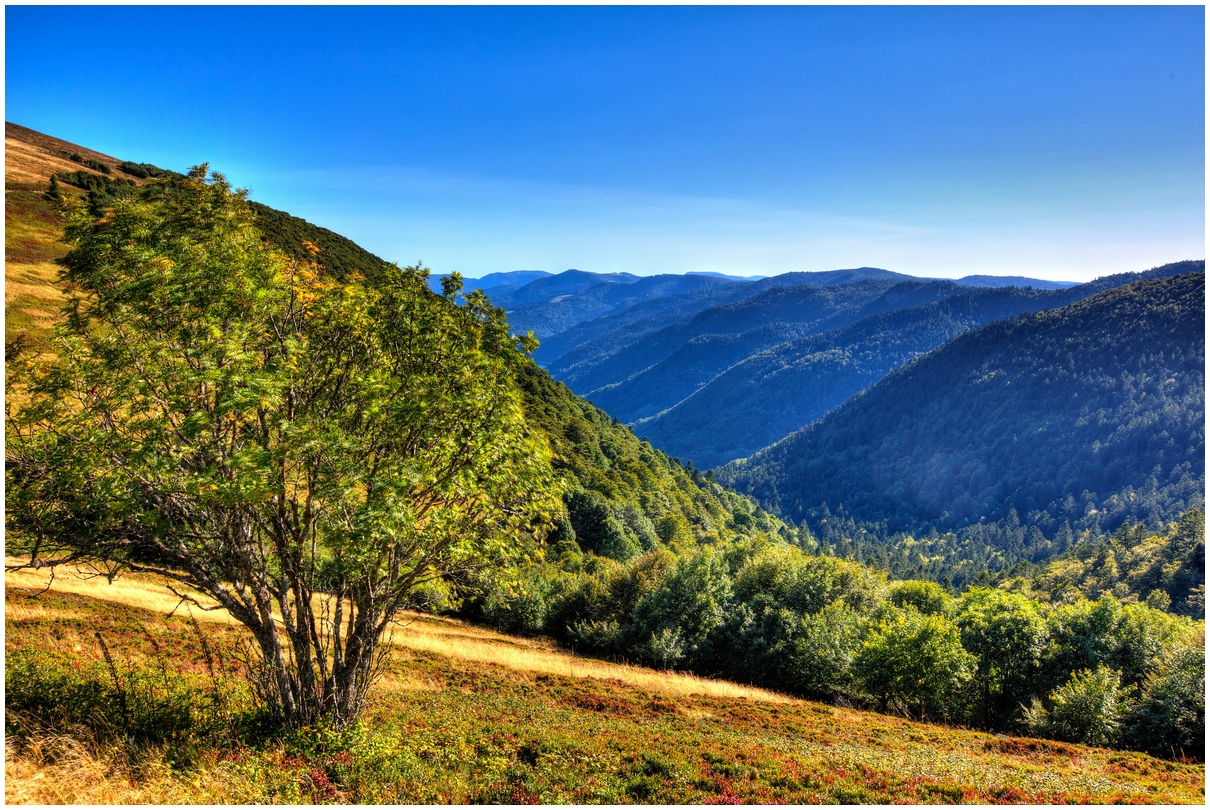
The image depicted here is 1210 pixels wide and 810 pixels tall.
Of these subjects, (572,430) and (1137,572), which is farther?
(1137,572)

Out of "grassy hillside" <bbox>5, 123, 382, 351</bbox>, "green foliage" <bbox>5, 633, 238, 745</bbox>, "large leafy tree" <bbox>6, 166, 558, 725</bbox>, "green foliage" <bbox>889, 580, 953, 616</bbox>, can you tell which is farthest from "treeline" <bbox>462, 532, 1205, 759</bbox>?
"grassy hillside" <bbox>5, 123, 382, 351</bbox>

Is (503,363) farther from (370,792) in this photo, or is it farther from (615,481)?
(615,481)

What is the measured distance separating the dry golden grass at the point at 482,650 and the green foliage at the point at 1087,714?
1147 cm

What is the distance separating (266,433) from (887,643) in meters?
32.8

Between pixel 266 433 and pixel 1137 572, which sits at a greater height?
pixel 266 433

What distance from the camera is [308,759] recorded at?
1175 cm

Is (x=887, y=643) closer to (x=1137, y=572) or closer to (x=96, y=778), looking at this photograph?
(x=96, y=778)

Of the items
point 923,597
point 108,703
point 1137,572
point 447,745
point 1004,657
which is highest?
point 108,703

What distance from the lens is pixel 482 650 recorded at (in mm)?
34750

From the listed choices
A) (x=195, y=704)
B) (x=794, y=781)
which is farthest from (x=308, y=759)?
(x=794, y=781)

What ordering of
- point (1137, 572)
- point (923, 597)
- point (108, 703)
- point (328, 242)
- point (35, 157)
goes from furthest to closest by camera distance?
point (1137, 572) < point (328, 242) < point (35, 157) < point (923, 597) < point (108, 703)

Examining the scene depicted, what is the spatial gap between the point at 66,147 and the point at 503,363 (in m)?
163

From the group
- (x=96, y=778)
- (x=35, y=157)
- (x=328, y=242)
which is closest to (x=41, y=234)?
(x=35, y=157)

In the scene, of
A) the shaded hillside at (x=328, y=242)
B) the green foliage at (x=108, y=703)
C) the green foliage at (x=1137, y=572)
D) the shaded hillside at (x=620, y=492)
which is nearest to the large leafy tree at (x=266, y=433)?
the green foliage at (x=108, y=703)
